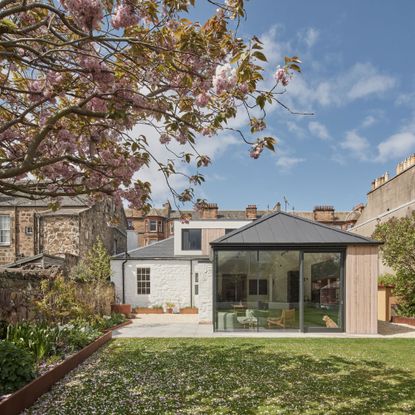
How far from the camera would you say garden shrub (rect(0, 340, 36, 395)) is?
5.50 m

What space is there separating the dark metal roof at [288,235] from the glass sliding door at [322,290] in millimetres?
575

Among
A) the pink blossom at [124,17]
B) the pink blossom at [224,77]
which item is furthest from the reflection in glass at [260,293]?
the pink blossom at [124,17]

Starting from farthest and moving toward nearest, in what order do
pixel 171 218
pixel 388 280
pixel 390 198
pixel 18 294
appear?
pixel 171 218 < pixel 390 198 < pixel 388 280 < pixel 18 294

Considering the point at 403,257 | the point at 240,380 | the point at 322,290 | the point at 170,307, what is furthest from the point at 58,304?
the point at 403,257

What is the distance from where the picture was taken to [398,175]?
2092 centimetres

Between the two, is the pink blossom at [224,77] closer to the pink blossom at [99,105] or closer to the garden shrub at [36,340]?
the pink blossom at [99,105]

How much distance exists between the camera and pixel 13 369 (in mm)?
5629

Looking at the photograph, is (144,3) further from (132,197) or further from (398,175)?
(398,175)

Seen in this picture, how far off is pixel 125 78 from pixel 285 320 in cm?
1096

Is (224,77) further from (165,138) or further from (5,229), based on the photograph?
(5,229)

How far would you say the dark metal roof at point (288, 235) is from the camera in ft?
41.3

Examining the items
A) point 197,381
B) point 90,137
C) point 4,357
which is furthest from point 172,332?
point 90,137

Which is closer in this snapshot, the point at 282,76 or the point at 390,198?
the point at 282,76

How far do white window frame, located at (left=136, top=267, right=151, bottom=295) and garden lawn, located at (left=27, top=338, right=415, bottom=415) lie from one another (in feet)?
36.4
